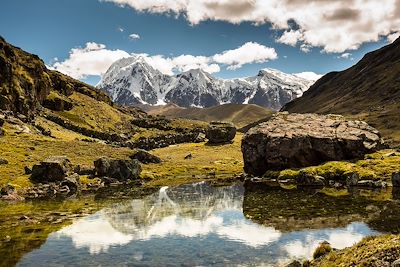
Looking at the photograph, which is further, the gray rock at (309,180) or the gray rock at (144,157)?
→ the gray rock at (144,157)

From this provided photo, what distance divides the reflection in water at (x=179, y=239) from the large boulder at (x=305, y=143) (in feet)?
139

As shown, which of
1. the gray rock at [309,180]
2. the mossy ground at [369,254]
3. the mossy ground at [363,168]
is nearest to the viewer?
the mossy ground at [369,254]

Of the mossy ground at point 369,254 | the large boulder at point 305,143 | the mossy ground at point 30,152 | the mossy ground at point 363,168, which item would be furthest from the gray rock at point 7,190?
the mossy ground at point 369,254

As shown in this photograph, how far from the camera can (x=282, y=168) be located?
114m

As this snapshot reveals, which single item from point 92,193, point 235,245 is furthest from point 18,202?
point 235,245

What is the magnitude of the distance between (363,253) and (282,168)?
86792mm

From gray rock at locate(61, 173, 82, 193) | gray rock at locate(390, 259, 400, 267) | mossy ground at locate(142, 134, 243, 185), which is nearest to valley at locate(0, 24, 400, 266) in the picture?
gray rock at locate(61, 173, 82, 193)

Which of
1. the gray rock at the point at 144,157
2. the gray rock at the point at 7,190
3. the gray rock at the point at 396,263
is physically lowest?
the gray rock at the point at 396,263

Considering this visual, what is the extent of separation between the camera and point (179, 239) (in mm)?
52125

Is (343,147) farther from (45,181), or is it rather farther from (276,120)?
(45,181)

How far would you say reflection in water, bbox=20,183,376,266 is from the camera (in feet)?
142

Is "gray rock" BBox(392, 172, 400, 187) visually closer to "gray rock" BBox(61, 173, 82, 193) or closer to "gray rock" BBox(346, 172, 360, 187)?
"gray rock" BBox(346, 172, 360, 187)

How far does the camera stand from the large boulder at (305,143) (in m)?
110

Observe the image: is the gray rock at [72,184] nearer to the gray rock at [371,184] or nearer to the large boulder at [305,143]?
the large boulder at [305,143]
